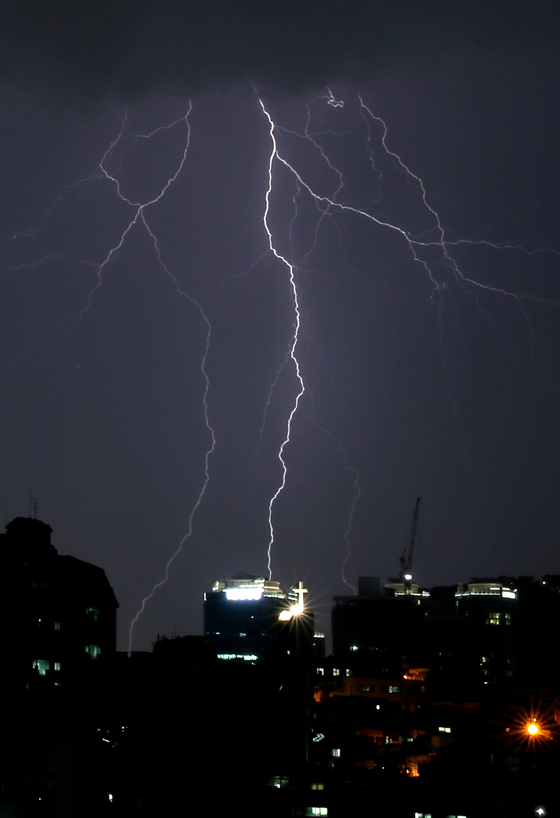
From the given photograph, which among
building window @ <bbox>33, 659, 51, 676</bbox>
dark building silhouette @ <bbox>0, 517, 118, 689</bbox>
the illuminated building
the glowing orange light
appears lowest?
the glowing orange light

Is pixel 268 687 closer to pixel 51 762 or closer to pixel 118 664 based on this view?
pixel 118 664

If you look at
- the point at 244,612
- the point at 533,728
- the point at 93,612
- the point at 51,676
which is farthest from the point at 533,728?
the point at 244,612

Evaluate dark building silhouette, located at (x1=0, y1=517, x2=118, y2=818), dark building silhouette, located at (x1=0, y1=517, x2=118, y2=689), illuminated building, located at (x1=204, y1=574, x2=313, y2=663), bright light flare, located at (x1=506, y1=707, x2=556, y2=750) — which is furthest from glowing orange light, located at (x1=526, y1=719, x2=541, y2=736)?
illuminated building, located at (x1=204, y1=574, x2=313, y2=663)

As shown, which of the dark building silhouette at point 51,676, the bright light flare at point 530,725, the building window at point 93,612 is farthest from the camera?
the building window at point 93,612

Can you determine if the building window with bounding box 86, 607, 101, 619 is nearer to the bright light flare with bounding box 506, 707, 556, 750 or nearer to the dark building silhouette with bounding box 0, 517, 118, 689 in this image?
the dark building silhouette with bounding box 0, 517, 118, 689

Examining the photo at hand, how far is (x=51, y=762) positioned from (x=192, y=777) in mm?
2930

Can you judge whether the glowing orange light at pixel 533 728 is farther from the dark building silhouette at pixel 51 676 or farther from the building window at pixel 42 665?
the building window at pixel 42 665

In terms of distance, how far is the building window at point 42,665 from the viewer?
26656mm

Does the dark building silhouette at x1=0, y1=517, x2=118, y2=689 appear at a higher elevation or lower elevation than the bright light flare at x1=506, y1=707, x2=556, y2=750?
higher

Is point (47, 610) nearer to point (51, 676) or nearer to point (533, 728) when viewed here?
point (51, 676)

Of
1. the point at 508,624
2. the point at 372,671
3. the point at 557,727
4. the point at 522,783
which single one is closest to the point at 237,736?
the point at 522,783

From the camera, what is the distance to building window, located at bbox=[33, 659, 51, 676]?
26.7 metres

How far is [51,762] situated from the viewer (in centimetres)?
2022

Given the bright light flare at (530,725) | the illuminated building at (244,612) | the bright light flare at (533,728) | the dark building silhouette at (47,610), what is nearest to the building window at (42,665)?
the dark building silhouette at (47,610)
